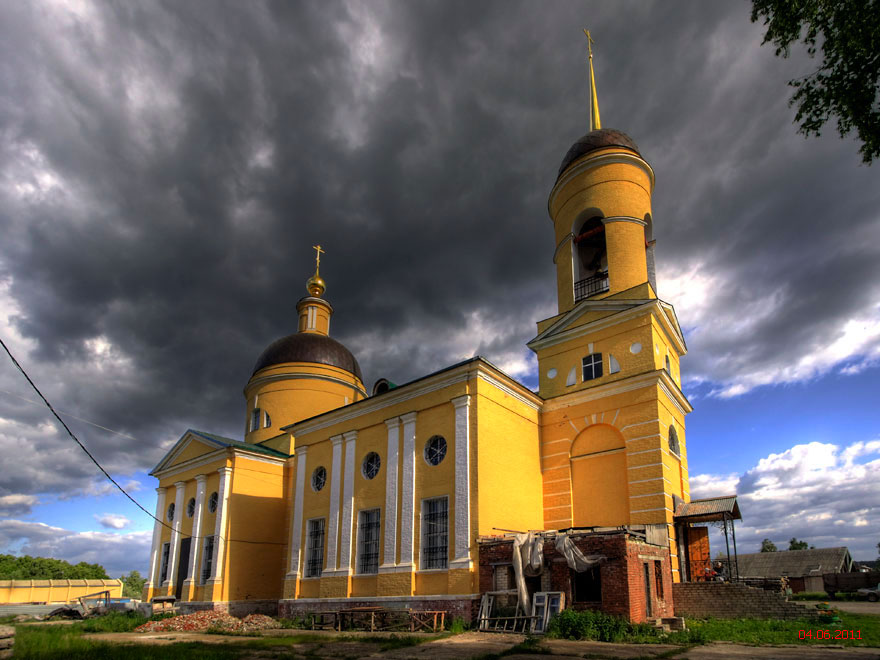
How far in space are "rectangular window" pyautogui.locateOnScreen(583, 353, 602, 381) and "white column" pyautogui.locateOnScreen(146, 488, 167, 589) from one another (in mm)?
20936

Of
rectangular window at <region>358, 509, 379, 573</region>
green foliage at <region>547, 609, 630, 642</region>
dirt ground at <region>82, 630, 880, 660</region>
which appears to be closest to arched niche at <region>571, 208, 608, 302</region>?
rectangular window at <region>358, 509, 379, 573</region>

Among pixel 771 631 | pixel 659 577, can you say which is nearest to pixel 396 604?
pixel 659 577

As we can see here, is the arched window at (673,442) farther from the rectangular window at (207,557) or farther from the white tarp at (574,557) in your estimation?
the rectangular window at (207,557)

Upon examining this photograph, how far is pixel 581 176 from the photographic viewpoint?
23.3 metres

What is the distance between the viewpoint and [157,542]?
96.6 ft

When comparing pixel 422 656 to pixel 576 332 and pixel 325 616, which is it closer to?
pixel 325 616

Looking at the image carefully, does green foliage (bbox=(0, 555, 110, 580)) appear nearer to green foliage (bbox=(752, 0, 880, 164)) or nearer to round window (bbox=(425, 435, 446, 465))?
round window (bbox=(425, 435, 446, 465))

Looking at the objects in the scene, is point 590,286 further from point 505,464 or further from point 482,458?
point 482,458

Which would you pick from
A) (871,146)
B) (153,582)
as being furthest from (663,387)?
(153,582)

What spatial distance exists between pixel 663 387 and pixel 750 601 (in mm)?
6343

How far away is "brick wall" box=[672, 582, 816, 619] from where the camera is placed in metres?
14.6

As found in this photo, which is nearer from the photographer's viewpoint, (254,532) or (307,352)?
(254,532)

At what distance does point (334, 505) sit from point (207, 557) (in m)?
7.64

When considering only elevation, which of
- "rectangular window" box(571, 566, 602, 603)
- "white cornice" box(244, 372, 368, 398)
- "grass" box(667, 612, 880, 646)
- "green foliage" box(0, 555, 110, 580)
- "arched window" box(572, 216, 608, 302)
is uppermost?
"arched window" box(572, 216, 608, 302)
